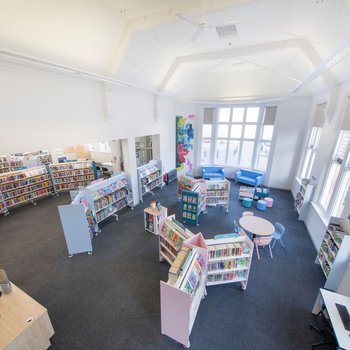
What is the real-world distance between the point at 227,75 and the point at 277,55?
2510mm

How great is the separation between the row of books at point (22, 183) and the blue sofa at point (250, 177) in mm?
9146

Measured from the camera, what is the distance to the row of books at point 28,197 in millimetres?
6713

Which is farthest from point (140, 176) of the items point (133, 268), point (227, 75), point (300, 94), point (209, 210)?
point (300, 94)

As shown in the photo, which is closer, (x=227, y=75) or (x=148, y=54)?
(x=148, y=54)

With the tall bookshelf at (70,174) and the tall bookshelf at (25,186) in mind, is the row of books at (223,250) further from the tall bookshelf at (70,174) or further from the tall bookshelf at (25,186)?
the tall bookshelf at (25,186)

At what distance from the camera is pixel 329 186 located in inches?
205

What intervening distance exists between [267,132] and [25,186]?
36.3 ft

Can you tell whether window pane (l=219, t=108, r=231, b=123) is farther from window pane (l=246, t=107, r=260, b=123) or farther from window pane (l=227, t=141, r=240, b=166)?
window pane (l=227, t=141, r=240, b=166)

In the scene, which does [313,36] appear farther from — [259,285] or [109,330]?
[109,330]

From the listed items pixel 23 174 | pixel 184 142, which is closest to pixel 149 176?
pixel 184 142

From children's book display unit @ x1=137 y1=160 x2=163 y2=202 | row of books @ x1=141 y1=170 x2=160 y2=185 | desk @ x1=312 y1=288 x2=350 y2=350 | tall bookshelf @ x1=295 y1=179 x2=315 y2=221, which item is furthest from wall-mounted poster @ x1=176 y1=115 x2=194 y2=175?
desk @ x1=312 y1=288 x2=350 y2=350

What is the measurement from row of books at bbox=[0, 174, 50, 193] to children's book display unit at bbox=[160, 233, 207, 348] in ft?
24.2

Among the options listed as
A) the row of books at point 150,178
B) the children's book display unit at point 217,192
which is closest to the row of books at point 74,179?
the row of books at point 150,178

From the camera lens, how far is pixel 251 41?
521cm
